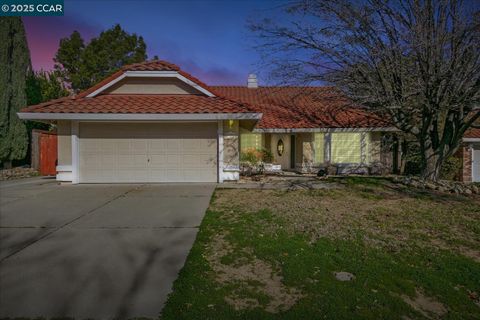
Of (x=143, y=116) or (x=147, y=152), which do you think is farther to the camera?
(x=147, y=152)

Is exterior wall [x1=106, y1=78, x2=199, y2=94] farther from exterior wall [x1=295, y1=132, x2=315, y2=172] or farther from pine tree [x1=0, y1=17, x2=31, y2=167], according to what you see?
pine tree [x1=0, y1=17, x2=31, y2=167]

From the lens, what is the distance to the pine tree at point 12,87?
53.1ft

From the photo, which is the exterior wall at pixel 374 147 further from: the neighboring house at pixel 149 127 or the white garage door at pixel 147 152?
the white garage door at pixel 147 152

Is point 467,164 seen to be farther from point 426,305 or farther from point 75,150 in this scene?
point 75,150

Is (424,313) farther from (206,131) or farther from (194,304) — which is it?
(206,131)

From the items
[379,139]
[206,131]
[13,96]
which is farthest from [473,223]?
[13,96]

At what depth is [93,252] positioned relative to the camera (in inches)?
192

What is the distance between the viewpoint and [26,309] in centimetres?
332

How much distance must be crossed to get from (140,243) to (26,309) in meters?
2.03

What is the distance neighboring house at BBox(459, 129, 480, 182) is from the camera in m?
15.9

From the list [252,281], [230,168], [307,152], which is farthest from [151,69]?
[252,281]

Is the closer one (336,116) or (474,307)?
(474,307)

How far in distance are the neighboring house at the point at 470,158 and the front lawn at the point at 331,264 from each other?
9811 mm

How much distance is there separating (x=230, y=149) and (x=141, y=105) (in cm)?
349
